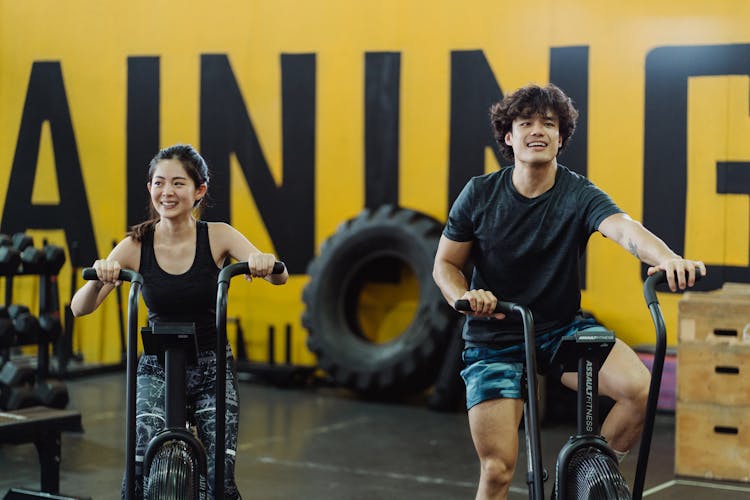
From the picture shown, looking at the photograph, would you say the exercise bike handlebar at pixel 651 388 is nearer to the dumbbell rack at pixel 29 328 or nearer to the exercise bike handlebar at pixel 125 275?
the exercise bike handlebar at pixel 125 275

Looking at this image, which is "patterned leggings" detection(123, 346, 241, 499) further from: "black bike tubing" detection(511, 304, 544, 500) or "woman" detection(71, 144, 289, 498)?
"black bike tubing" detection(511, 304, 544, 500)

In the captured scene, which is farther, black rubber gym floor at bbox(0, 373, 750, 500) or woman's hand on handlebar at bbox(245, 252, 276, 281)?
black rubber gym floor at bbox(0, 373, 750, 500)

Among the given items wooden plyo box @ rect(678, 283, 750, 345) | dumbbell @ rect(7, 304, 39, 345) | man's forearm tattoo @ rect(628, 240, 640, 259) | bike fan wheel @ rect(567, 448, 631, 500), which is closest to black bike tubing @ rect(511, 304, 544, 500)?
bike fan wheel @ rect(567, 448, 631, 500)

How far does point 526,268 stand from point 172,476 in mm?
1126

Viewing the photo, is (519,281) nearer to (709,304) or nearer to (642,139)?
(709,304)

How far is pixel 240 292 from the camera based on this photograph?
311 inches

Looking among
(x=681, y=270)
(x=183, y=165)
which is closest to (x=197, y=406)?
(x=183, y=165)

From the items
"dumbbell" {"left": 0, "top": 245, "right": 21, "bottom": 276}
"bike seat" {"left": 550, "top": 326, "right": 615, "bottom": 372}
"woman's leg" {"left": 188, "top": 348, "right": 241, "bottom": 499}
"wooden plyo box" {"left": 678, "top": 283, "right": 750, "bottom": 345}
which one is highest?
"dumbbell" {"left": 0, "top": 245, "right": 21, "bottom": 276}

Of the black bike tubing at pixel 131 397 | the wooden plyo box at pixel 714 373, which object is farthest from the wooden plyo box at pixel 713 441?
the black bike tubing at pixel 131 397

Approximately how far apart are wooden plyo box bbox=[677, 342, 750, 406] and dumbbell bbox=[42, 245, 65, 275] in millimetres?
3171

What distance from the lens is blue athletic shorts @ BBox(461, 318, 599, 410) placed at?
9.86 feet

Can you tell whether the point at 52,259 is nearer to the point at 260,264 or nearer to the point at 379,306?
the point at 379,306

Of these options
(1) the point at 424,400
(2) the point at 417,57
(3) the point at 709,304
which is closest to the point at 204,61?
(2) the point at 417,57

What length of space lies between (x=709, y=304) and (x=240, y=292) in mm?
3850
